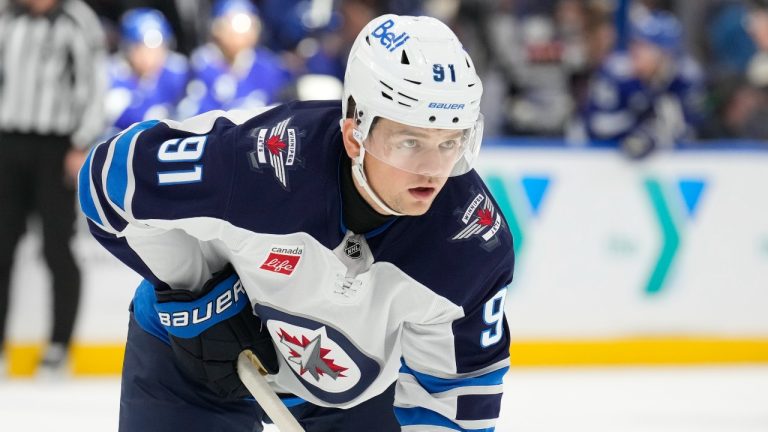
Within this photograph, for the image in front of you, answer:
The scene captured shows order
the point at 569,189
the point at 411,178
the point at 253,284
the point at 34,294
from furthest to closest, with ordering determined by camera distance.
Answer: the point at 569,189
the point at 34,294
the point at 253,284
the point at 411,178

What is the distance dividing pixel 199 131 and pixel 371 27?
414mm

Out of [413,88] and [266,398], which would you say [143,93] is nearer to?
[266,398]

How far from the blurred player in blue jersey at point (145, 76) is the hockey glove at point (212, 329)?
3.25 metres

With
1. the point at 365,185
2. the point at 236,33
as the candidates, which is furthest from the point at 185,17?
the point at 365,185

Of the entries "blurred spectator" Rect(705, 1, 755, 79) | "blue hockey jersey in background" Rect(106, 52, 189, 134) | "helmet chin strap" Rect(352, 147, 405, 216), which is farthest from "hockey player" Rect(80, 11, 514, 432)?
"blurred spectator" Rect(705, 1, 755, 79)

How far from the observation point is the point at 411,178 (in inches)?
90.4

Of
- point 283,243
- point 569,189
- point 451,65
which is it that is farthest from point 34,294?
point 451,65

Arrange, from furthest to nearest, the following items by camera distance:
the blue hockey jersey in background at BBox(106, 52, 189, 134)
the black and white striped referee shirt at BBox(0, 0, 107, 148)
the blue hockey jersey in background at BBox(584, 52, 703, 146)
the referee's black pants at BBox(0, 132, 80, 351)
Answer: the blue hockey jersey in background at BBox(584, 52, 703, 146)
the blue hockey jersey in background at BBox(106, 52, 189, 134)
the black and white striped referee shirt at BBox(0, 0, 107, 148)
the referee's black pants at BBox(0, 132, 80, 351)

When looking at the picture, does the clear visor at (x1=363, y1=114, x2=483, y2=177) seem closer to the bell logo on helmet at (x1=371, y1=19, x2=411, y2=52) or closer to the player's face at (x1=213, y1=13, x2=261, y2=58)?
the bell logo on helmet at (x1=371, y1=19, x2=411, y2=52)

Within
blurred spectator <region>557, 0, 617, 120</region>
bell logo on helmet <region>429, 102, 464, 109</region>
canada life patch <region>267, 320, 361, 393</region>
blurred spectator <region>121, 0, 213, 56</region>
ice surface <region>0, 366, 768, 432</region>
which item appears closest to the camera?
bell logo on helmet <region>429, 102, 464, 109</region>

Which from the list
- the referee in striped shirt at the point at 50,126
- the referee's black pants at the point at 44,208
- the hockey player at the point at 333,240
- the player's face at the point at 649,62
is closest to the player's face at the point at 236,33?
the referee in striped shirt at the point at 50,126

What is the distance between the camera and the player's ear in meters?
2.36

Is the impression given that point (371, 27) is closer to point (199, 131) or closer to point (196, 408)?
point (199, 131)

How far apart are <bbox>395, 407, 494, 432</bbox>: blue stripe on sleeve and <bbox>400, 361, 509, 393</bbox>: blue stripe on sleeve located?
5 cm
